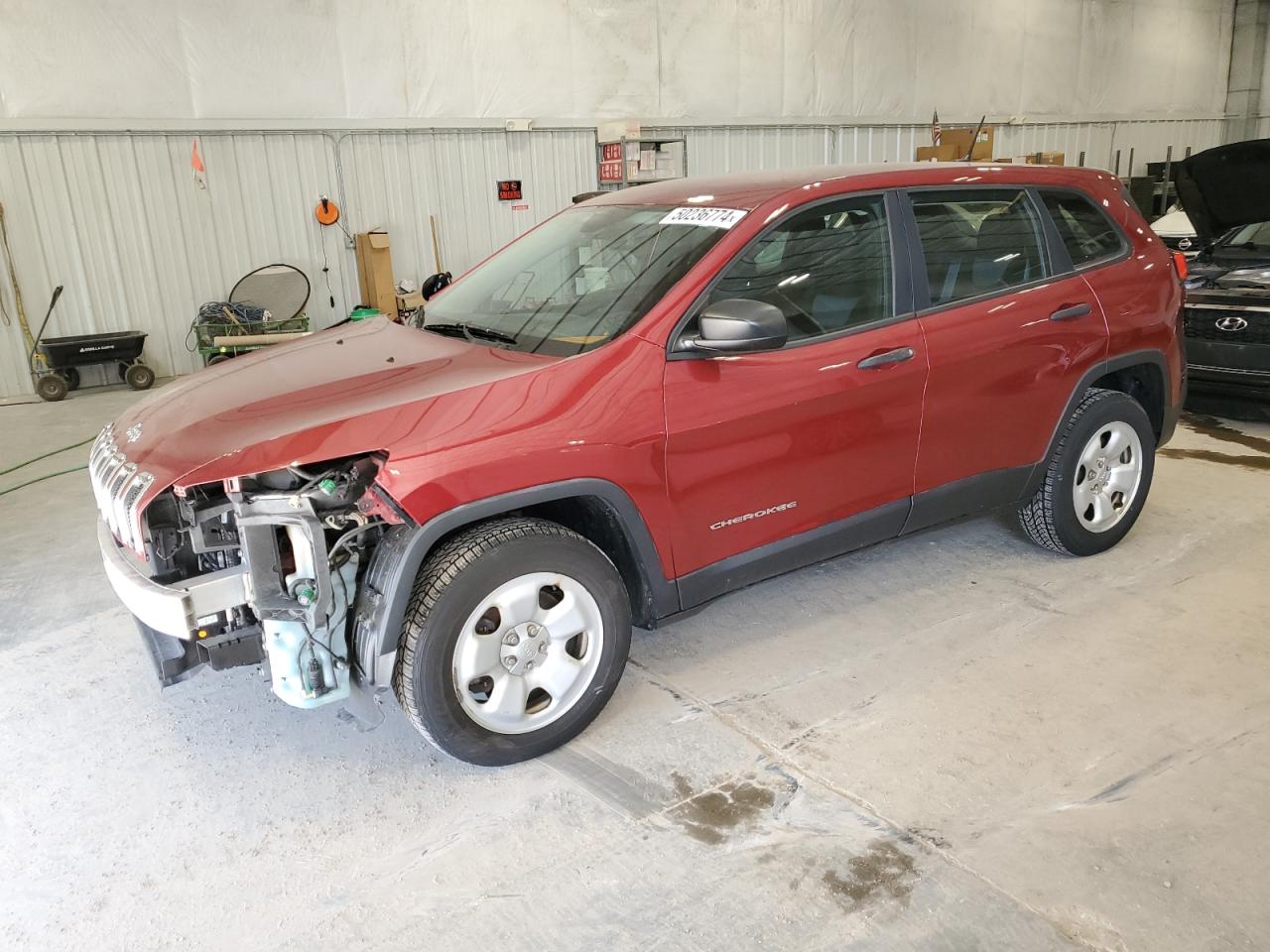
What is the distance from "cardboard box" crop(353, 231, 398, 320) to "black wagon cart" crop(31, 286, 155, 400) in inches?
87.5

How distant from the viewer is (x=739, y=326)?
2596 millimetres

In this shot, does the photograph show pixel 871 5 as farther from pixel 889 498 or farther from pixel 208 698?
pixel 208 698

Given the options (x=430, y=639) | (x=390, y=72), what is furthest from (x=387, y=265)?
(x=430, y=639)

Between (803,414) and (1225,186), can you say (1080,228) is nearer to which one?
(803,414)

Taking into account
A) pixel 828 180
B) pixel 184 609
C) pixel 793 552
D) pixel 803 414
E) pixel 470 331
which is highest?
pixel 828 180

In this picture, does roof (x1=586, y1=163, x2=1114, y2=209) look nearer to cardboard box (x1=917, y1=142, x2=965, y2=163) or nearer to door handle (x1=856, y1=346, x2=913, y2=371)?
door handle (x1=856, y1=346, x2=913, y2=371)

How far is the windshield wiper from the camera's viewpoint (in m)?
2.98

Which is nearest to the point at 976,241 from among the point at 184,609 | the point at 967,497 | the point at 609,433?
the point at 967,497

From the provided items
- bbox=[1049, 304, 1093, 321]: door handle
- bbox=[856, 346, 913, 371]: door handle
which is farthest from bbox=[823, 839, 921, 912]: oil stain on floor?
bbox=[1049, 304, 1093, 321]: door handle

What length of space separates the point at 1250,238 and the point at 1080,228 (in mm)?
3766

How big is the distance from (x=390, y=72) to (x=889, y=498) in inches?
342

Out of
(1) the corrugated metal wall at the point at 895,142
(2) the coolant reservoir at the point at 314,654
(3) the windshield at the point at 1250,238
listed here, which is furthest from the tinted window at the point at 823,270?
(1) the corrugated metal wall at the point at 895,142

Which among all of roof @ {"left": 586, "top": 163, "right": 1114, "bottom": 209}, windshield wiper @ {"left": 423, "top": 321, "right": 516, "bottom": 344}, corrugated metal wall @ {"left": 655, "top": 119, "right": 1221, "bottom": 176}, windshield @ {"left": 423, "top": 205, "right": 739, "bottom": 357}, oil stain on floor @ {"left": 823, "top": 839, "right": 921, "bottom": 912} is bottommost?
oil stain on floor @ {"left": 823, "top": 839, "right": 921, "bottom": 912}

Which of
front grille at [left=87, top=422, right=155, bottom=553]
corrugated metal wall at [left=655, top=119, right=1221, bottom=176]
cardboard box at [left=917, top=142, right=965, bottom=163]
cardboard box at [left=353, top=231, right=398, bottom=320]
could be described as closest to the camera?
front grille at [left=87, top=422, right=155, bottom=553]
